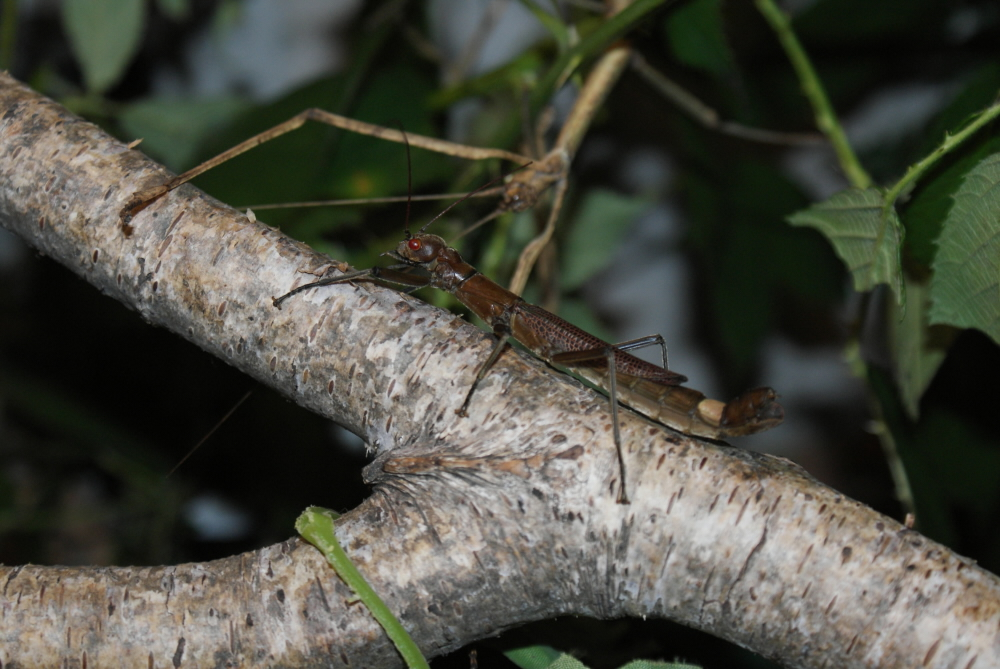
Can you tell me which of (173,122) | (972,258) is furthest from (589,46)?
(173,122)

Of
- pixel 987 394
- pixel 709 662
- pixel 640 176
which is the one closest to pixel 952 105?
pixel 987 394

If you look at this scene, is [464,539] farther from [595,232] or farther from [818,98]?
[595,232]

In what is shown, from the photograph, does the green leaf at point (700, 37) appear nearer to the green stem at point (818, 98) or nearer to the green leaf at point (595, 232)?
the green stem at point (818, 98)

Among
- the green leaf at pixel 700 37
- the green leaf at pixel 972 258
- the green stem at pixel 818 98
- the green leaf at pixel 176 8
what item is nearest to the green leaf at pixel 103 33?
the green leaf at pixel 176 8

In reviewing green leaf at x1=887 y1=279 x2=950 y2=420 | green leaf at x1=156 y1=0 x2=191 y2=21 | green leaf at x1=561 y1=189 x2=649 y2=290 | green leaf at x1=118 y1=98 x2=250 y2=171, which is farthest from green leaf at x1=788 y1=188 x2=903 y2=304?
green leaf at x1=156 y1=0 x2=191 y2=21

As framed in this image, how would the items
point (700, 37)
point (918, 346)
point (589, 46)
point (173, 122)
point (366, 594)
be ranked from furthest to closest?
point (173, 122), point (700, 37), point (589, 46), point (918, 346), point (366, 594)
